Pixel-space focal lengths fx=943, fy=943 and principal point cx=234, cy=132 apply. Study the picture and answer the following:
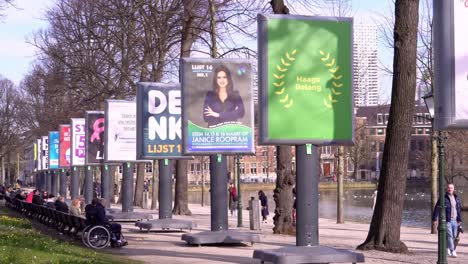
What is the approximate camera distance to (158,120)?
2828 centimetres

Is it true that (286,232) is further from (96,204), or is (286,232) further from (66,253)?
(66,253)

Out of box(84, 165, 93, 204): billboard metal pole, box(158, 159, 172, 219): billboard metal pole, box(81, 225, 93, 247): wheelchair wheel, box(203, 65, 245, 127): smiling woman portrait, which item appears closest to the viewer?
box(203, 65, 245, 127): smiling woman portrait

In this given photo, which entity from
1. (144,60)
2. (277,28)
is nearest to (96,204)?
(277,28)

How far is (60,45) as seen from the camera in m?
48.7

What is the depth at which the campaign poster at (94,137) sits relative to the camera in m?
37.8

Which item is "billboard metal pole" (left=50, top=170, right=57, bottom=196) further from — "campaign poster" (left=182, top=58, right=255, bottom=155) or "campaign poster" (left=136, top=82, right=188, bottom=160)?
"campaign poster" (left=182, top=58, right=255, bottom=155)

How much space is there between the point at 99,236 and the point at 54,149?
28.7 metres

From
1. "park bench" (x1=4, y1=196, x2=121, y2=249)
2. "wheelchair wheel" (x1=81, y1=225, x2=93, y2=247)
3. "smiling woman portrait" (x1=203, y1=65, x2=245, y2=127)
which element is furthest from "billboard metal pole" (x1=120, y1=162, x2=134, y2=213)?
"smiling woman portrait" (x1=203, y1=65, x2=245, y2=127)

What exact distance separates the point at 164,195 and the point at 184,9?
336 inches

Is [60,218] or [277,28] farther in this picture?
[60,218]

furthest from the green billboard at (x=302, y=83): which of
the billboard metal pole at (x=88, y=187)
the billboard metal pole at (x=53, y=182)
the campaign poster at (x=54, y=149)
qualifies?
the billboard metal pole at (x=53, y=182)

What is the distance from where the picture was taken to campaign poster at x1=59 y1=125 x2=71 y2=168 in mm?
47406

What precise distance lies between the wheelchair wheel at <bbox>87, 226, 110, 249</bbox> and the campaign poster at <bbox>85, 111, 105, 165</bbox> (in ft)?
46.0

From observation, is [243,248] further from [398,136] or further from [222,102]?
[398,136]
